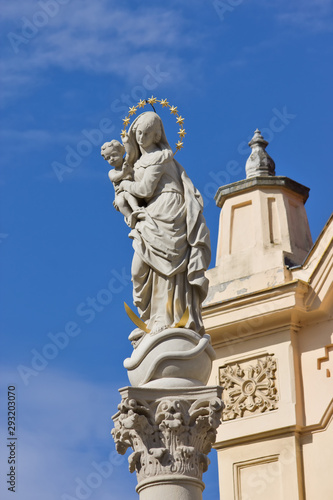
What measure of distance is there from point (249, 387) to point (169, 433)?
586 centimetres

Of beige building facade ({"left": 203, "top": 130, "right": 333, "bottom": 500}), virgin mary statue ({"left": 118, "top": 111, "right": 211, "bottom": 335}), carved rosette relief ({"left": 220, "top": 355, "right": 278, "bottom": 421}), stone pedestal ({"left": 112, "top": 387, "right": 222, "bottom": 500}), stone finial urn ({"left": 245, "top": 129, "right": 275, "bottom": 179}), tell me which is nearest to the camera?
stone pedestal ({"left": 112, "top": 387, "right": 222, "bottom": 500})

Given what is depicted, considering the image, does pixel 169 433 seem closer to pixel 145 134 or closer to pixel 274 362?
pixel 145 134

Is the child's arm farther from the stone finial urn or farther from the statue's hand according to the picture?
the stone finial urn

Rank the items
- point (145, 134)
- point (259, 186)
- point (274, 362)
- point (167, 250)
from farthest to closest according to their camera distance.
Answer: point (259, 186), point (274, 362), point (145, 134), point (167, 250)

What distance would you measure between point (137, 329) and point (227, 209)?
657cm

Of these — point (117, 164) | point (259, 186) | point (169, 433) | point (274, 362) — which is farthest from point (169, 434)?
point (259, 186)

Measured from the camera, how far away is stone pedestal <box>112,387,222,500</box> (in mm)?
10250

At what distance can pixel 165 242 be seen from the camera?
1120 cm

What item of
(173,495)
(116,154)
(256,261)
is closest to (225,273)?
(256,261)

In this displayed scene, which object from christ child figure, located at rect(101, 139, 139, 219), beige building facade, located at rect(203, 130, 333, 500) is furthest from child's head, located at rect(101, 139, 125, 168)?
beige building facade, located at rect(203, 130, 333, 500)

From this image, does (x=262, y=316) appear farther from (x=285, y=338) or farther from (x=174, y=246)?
(x=174, y=246)

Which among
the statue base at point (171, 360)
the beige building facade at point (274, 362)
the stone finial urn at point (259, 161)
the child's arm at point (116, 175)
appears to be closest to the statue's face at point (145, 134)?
the child's arm at point (116, 175)

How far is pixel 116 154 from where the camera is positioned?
11875 mm

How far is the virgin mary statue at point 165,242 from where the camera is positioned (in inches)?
436
